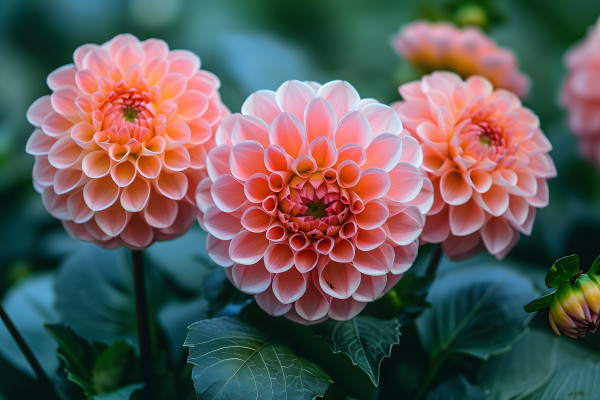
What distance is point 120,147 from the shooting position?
387mm

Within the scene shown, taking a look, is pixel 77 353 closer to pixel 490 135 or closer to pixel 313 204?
pixel 313 204

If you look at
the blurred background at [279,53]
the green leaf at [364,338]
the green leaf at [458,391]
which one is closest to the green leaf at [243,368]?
the green leaf at [364,338]

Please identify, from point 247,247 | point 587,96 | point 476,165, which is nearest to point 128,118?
point 247,247

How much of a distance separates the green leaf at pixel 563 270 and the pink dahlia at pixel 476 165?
0.05 metres

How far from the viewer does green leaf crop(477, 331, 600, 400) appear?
458 mm

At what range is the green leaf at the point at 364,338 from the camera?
14.5 inches

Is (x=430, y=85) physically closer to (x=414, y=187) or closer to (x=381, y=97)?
(x=414, y=187)

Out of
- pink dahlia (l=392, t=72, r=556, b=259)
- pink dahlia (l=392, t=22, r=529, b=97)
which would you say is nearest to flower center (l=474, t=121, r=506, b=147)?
pink dahlia (l=392, t=72, r=556, b=259)

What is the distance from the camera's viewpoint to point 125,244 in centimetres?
39

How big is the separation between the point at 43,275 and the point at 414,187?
1.52 ft

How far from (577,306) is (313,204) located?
167mm

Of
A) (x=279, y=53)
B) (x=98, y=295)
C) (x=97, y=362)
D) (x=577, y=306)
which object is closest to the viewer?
(x=577, y=306)

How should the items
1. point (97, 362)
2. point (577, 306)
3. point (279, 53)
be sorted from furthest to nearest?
1. point (279, 53)
2. point (97, 362)
3. point (577, 306)

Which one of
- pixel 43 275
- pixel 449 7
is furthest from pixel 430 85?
pixel 43 275
